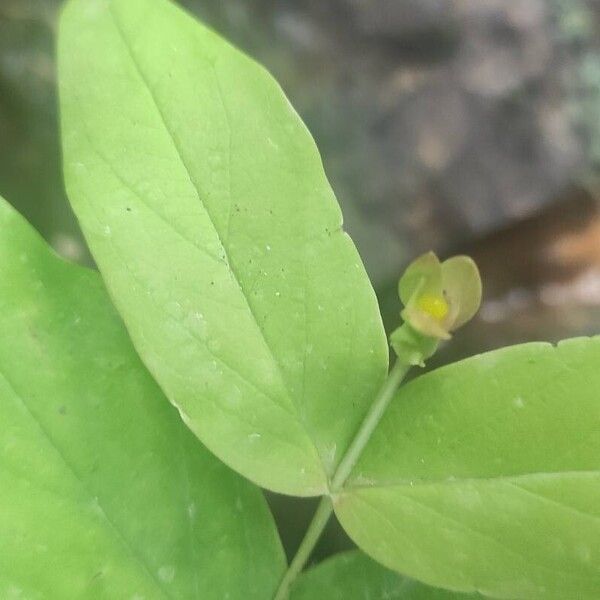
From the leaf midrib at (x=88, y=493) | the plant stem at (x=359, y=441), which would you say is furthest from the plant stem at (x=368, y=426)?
the leaf midrib at (x=88, y=493)

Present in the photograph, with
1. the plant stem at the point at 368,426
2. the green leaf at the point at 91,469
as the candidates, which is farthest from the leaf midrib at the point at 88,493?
the plant stem at the point at 368,426

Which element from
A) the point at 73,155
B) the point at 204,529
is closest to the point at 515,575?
the point at 204,529

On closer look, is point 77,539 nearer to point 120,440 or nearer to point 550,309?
point 120,440

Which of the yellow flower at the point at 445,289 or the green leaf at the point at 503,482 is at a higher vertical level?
the yellow flower at the point at 445,289

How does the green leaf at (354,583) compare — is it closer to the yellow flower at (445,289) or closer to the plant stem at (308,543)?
the plant stem at (308,543)

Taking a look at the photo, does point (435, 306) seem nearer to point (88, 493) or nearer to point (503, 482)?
point (503, 482)

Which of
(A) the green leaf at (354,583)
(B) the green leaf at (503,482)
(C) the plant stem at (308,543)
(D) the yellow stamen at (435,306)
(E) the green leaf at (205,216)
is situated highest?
(E) the green leaf at (205,216)
